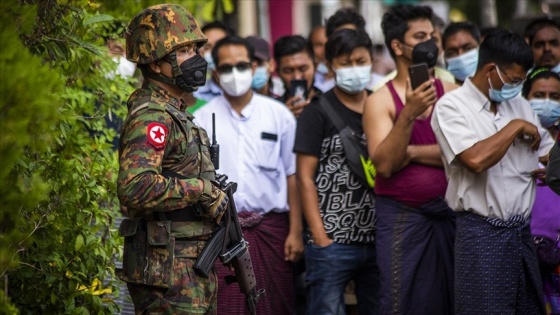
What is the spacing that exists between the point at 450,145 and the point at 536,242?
2.90ft

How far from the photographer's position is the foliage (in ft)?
12.6

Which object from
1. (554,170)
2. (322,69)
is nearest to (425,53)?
(554,170)

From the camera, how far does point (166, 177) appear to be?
4.78m

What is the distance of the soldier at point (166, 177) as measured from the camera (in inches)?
182

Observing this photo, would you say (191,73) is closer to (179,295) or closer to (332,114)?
(179,295)

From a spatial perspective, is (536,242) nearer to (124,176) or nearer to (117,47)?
(124,176)

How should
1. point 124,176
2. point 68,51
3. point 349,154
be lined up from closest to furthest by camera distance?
point 124,176 → point 68,51 → point 349,154

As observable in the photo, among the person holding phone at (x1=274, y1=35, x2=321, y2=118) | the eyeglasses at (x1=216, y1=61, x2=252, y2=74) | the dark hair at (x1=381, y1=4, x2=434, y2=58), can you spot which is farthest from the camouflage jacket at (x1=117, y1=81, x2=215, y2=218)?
the person holding phone at (x1=274, y1=35, x2=321, y2=118)

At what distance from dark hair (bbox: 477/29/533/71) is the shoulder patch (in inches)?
80.0

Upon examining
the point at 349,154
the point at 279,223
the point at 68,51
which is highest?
the point at 68,51

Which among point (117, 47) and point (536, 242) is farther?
point (117, 47)

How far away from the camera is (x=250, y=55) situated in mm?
7141

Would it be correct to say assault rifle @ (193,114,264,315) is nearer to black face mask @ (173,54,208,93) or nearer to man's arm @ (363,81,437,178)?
black face mask @ (173,54,208,93)

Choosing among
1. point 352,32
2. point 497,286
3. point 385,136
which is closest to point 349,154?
point 385,136
